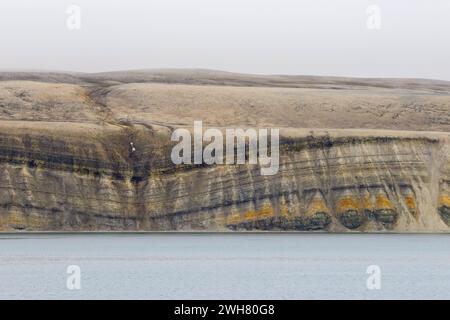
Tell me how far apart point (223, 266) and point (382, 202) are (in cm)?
3957

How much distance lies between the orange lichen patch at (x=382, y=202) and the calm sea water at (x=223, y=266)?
6.99 metres

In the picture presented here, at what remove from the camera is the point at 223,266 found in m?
66.8

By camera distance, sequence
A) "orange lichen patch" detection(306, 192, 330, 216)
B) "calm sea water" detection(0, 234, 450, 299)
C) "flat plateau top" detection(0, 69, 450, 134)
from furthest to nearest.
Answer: "flat plateau top" detection(0, 69, 450, 134) < "orange lichen patch" detection(306, 192, 330, 216) < "calm sea water" detection(0, 234, 450, 299)

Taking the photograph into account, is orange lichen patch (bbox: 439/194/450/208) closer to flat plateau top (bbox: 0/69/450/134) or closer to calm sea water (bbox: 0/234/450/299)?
calm sea water (bbox: 0/234/450/299)

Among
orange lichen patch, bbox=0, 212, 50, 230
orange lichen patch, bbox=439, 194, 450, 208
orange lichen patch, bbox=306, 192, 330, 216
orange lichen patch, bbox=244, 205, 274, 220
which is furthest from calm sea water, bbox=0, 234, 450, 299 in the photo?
orange lichen patch, bbox=439, 194, 450, 208

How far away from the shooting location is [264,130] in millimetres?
113562

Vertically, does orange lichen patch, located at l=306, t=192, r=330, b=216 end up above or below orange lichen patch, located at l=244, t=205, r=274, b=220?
above

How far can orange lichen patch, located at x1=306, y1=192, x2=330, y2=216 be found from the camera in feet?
337

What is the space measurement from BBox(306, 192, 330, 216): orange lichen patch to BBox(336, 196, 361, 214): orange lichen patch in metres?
0.95

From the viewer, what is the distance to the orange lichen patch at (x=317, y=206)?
103m

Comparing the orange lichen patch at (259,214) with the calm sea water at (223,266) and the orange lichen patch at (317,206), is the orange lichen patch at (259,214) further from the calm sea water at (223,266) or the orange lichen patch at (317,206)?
the calm sea water at (223,266)

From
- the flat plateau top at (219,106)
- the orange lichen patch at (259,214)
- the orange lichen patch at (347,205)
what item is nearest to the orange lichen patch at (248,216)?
the orange lichen patch at (259,214)

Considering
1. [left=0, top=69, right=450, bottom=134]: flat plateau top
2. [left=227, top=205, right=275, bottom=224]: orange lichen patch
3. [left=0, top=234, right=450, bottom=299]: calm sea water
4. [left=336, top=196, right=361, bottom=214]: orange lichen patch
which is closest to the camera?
[left=0, top=234, right=450, bottom=299]: calm sea water
